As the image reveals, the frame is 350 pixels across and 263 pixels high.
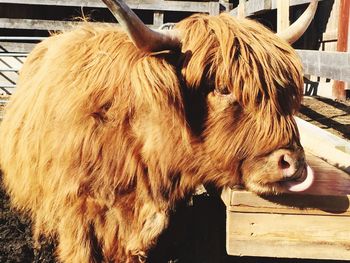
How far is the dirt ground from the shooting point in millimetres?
3051

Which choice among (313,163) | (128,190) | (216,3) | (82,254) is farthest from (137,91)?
(216,3)

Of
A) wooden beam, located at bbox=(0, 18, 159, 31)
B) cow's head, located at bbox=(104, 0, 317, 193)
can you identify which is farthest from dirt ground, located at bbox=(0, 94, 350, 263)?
wooden beam, located at bbox=(0, 18, 159, 31)

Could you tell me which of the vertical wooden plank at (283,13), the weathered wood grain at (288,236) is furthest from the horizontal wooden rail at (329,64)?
the weathered wood grain at (288,236)

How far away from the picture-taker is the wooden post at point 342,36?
22.7 feet

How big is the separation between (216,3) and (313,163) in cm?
620

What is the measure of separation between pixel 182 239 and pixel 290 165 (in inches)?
61.0

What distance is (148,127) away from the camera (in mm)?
2160

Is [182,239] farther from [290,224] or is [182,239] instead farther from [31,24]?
[31,24]

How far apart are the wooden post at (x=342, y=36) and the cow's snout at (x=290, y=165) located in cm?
538

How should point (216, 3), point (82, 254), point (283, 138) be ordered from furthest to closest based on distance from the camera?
point (216, 3) < point (82, 254) < point (283, 138)

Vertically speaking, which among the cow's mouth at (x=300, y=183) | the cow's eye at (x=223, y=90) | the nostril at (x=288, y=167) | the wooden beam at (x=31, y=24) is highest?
the wooden beam at (x=31, y=24)

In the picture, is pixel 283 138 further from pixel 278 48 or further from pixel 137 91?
pixel 137 91

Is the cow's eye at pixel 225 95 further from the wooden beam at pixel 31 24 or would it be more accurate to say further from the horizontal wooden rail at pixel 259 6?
the wooden beam at pixel 31 24

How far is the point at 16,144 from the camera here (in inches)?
109
